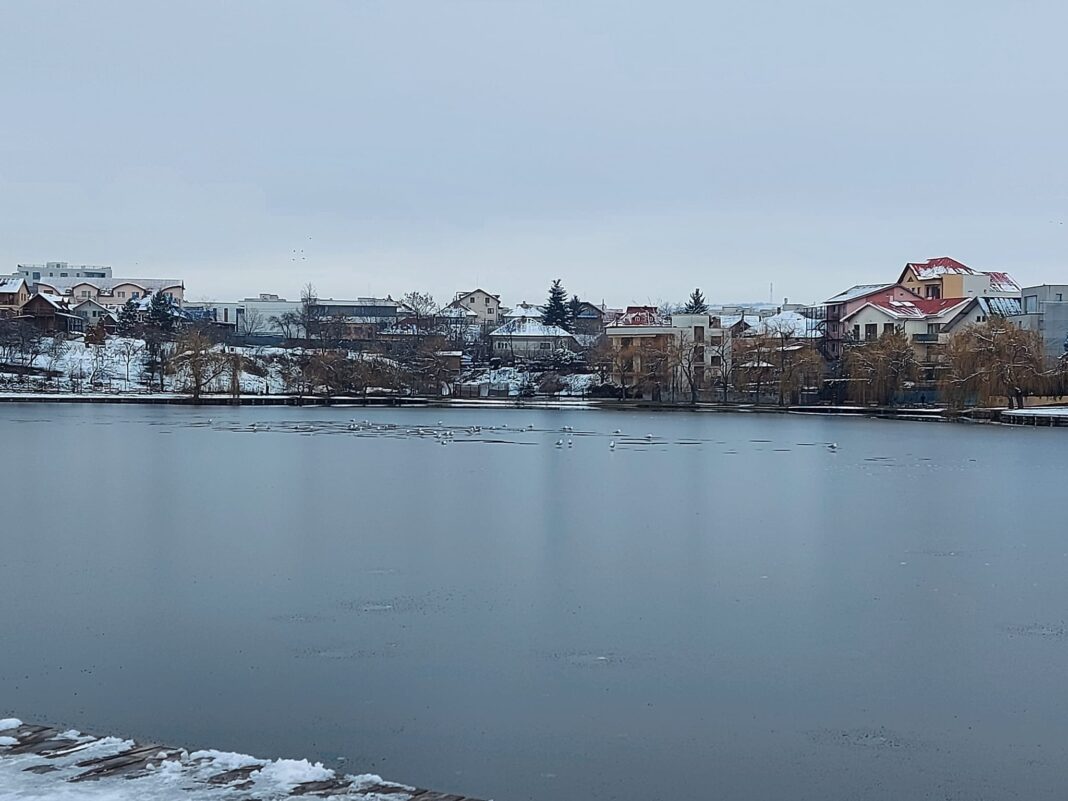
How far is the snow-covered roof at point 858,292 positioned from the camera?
164 feet

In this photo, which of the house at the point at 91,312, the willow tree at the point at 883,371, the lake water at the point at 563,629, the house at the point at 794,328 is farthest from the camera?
the house at the point at 91,312

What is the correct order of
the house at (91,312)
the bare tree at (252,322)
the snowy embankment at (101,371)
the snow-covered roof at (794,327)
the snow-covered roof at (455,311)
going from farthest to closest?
the bare tree at (252,322) → the snow-covered roof at (455,311) → the house at (91,312) → the snow-covered roof at (794,327) → the snowy embankment at (101,371)

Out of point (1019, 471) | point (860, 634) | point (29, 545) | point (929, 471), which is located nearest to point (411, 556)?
point (29, 545)

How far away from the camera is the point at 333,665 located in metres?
6.40

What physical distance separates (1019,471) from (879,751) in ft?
47.2

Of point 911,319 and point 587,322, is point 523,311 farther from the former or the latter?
point 911,319

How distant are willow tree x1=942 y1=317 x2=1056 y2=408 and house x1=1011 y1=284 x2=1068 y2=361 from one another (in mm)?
6874

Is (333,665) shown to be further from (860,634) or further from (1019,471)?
(1019,471)

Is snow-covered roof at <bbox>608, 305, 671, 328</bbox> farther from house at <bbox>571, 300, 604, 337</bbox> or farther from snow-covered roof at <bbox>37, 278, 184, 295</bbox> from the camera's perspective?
snow-covered roof at <bbox>37, 278, 184, 295</bbox>

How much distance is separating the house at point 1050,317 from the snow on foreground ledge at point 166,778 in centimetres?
4145

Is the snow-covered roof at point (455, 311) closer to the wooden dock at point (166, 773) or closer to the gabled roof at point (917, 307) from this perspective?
the gabled roof at point (917, 307)

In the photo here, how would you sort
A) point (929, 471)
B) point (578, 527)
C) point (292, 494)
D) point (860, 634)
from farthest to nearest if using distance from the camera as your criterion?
point (929, 471), point (292, 494), point (578, 527), point (860, 634)

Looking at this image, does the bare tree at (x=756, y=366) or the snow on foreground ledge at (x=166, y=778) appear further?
the bare tree at (x=756, y=366)

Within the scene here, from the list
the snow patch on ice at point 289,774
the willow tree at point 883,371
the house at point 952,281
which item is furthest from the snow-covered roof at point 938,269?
the snow patch on ice at point 289,774
